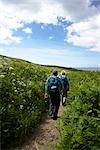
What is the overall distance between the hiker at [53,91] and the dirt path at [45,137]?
3.14 feet

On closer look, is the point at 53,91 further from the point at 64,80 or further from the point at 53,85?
the point at 64,80

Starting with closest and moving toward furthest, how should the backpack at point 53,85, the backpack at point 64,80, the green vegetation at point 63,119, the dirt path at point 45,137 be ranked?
the green vegetation at point 63,119 → the dirt path at point 45,137 → the backpack at point 53,85 → the backpack at point 64,80

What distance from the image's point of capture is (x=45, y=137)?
14.0 m

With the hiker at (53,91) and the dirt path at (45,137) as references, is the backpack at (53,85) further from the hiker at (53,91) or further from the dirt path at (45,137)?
the dirt path at (45,137)

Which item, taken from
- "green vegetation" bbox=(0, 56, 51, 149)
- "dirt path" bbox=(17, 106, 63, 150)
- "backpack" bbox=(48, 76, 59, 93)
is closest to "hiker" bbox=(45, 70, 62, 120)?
"backpack" bbox=(48, 76, 59, 93)

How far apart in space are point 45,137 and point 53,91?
3366 mm

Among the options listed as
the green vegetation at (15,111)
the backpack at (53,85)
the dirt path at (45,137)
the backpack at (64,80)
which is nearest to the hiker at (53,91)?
A: the backpack at (53,85)

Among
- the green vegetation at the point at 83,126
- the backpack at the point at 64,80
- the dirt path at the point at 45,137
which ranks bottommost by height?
the dirt path at the point at 45,137

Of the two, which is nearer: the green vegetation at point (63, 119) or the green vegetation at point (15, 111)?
the green vegetation at point (63, 119)

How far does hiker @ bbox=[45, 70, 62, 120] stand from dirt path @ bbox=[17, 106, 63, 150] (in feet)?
3.14

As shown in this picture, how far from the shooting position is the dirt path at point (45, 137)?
12766 mm

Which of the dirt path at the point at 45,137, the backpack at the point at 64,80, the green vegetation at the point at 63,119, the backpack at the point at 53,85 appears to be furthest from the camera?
the backpack at the point at 64,80

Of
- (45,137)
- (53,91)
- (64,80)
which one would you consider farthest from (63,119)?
(64,80)

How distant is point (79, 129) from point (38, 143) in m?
2.01
